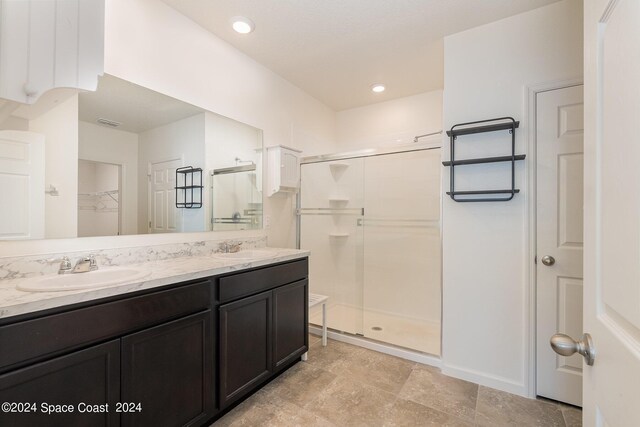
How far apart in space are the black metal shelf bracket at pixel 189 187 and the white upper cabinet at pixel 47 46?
35.7 inches

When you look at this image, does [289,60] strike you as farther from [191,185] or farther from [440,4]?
[191,185]

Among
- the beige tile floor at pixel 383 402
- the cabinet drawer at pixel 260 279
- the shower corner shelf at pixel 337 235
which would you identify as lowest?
the beige tile floor at pixel 383 402

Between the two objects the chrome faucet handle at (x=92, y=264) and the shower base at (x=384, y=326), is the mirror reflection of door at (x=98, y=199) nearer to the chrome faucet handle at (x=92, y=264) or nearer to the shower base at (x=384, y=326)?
the chrome faucet handle at (x=92, y=264)

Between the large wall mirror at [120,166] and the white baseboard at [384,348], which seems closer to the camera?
the large wall mirror at [120,166]

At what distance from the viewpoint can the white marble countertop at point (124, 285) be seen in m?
0.99

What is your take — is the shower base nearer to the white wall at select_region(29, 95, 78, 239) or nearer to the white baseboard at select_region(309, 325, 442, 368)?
the white baseboard at select_region(309, 325, 442, 368)

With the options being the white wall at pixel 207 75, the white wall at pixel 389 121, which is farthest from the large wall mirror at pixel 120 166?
the white wall at pixel 389 121

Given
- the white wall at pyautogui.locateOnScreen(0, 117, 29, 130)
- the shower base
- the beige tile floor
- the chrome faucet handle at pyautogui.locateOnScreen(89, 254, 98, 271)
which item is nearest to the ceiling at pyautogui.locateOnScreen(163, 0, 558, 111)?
the white wall at pyautogui.locateOnScreen(0, 117, 29, 130)

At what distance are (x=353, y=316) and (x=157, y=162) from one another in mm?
2355

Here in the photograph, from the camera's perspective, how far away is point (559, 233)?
188cm

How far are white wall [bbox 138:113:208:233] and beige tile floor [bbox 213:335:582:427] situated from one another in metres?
1.30

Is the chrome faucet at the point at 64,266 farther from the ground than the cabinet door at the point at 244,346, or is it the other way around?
the chrome faucet at the point at 64,266

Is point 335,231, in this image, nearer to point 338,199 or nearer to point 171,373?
point 338,199

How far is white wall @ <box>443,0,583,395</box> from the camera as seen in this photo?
6.29 ft
